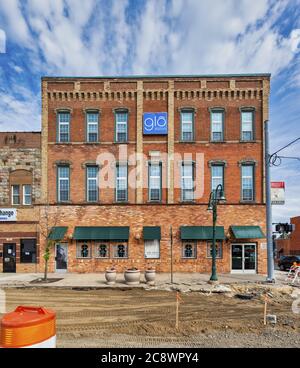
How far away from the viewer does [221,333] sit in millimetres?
8789

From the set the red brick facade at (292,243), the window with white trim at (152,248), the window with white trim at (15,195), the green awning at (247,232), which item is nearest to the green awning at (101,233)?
the window with white trim at (152,248)

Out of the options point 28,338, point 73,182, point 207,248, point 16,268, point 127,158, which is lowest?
point 16,268

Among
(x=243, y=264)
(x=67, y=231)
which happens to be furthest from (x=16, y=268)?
(x=243, y=264)

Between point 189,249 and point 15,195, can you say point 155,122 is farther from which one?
point 15,195

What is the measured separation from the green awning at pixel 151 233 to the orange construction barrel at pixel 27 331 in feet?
51.8

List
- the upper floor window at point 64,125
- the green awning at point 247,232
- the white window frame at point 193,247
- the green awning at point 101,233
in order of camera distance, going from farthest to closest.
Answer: the upper floor window at point 64,125 → the white window frame at point 193,247 → the green awning at point 101,233 → the green awning at point 247,232

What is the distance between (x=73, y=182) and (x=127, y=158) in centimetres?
431

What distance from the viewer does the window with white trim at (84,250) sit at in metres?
21.2

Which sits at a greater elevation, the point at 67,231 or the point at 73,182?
the point at 73,182

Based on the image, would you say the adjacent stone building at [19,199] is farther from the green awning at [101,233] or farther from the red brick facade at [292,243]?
the red brick facade at [292,243]

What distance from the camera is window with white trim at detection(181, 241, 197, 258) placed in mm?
21156

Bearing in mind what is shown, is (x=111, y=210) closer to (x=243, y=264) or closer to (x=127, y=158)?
(x=127, y=158)

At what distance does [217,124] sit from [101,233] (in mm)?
11587
